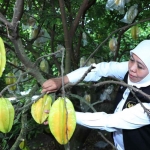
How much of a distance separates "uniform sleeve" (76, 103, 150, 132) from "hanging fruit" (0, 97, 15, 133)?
1.15 feet

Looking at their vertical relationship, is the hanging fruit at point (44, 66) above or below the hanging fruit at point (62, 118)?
below

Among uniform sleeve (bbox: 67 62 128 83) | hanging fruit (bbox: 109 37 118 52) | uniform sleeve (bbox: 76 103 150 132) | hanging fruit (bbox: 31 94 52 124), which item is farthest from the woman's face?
hanging fruit (bbox: 109 37 118 52)

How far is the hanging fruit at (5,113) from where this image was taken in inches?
31.7

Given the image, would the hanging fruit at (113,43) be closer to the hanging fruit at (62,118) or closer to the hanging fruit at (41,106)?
the hanging fruit at (41,106)

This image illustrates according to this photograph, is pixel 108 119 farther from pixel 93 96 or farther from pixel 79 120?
pixel 93 96

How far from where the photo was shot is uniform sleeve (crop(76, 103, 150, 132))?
3.66 feet

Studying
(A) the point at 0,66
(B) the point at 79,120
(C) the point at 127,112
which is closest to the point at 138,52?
(C) the point at 127,112

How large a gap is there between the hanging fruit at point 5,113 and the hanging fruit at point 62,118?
0.13 metres

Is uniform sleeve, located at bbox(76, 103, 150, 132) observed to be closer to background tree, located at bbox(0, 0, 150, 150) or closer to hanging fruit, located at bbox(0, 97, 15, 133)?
hanging fruit, located at bbox(0, 97, 15, 133)

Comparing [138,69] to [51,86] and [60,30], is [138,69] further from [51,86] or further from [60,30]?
[60,30]

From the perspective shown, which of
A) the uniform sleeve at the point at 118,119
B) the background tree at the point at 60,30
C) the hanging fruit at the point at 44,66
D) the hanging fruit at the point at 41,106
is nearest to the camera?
the hanging fruit at the point at 41,106

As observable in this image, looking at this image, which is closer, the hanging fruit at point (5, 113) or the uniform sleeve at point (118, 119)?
the hanging fruit at point (5, 113)

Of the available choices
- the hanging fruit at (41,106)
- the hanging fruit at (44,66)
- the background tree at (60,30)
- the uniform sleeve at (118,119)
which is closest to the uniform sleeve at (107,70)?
the background tree at (60,30)

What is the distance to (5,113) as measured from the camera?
830mm
